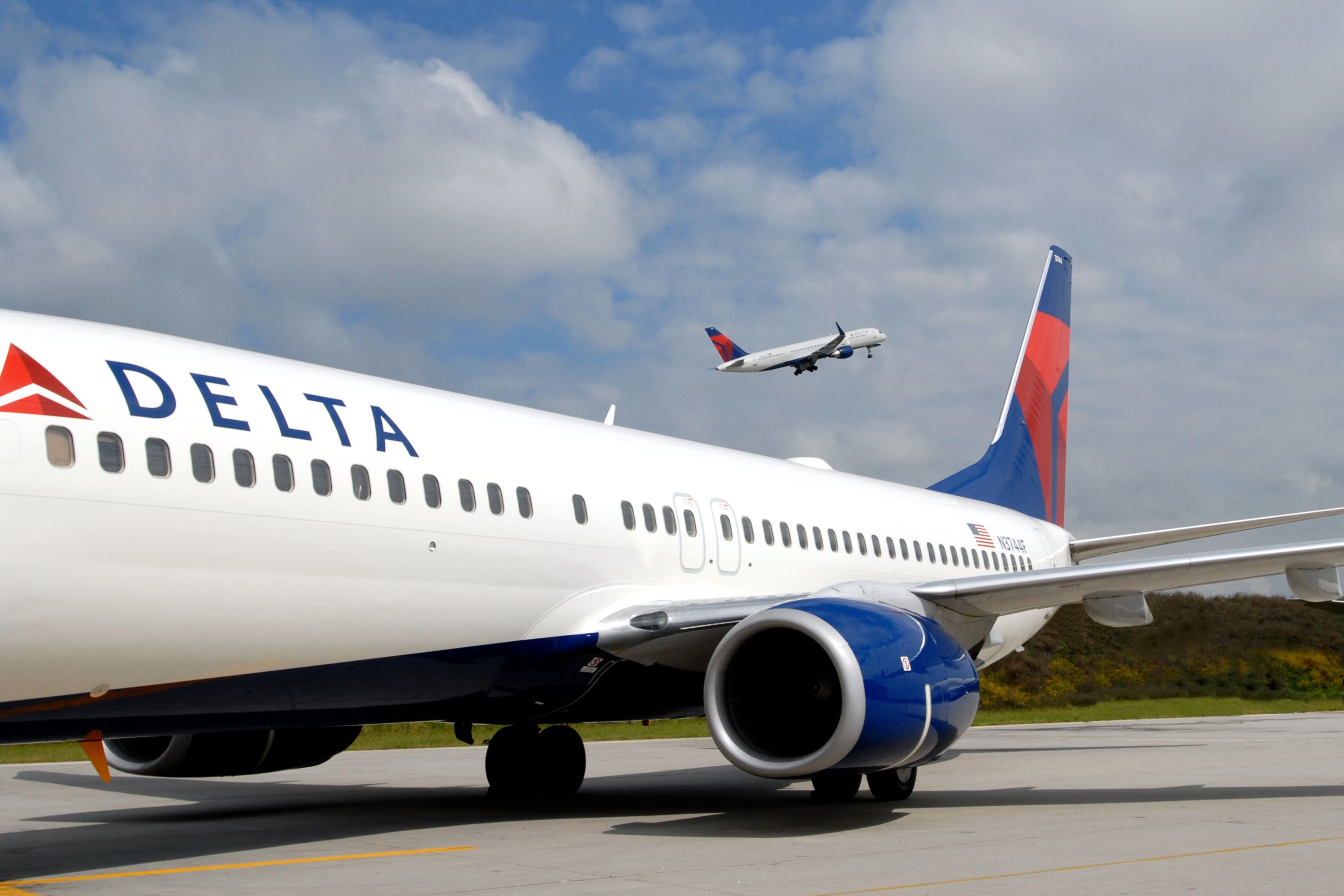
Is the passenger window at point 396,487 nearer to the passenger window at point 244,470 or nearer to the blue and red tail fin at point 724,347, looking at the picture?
the passenger window at point 244,470

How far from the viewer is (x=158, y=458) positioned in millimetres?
6996

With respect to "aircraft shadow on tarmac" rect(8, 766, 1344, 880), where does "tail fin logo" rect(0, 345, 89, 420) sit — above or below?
above

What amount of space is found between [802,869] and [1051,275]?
16110 mm

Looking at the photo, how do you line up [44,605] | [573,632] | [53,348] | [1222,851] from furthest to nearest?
[573,632]
[1222,851]
[53,348]
[44,605]

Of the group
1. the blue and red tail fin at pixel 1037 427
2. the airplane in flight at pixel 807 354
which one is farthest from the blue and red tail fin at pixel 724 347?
the blue and red tail fin at pixel 1037 427

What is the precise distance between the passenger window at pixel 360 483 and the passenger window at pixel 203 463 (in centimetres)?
100

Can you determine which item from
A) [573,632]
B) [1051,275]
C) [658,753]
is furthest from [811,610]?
[1051,275]

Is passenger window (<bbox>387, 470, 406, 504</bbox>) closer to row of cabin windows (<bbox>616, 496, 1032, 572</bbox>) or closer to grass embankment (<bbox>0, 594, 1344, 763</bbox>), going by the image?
row of cabin windows (<bbox>616, 496, 1032, 572</bbox>)

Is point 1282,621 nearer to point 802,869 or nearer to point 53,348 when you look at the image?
point 802,869

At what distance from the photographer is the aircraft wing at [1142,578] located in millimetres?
10336

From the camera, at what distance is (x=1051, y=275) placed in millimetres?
21359

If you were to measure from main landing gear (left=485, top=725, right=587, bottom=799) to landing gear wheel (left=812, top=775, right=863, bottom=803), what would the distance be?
7.71 ft

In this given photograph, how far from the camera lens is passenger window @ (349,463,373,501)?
319 inches

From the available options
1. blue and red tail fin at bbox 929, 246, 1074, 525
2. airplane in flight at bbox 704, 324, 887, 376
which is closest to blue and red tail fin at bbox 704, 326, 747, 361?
airplane in flight at bbox 704, 324, 887, 376
